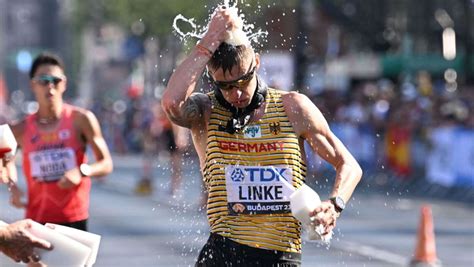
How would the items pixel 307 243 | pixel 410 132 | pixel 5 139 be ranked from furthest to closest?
1. pixel 410 132
2. pixel 307 243
3. pixel 5 139

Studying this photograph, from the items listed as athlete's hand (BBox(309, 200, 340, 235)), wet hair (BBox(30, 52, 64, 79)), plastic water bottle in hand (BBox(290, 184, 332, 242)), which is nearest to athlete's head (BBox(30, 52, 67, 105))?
wet hair (BBox(30, 52, 64, 79))

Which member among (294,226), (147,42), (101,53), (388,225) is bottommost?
(294,226)

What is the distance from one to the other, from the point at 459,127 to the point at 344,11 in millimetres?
18668

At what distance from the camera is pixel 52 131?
10008 mm

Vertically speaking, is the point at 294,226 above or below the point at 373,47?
below

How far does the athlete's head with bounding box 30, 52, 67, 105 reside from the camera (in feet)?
32.6

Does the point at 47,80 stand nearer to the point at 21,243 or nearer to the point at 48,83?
the point at 48,83

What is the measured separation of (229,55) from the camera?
661 cm

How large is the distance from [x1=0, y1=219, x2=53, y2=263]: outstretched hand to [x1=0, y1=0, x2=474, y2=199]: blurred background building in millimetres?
2261

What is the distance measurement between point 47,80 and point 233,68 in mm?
3596

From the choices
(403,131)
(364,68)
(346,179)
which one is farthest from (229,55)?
(364,68)

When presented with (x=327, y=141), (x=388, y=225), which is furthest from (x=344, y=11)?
(x=327, y=141)

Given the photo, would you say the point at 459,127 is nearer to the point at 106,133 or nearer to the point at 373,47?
the point at 373,47

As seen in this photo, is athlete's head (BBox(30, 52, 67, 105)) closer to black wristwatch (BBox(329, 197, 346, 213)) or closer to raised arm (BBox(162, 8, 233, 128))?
raised arm (BBox(162, 8, 233, 128))
